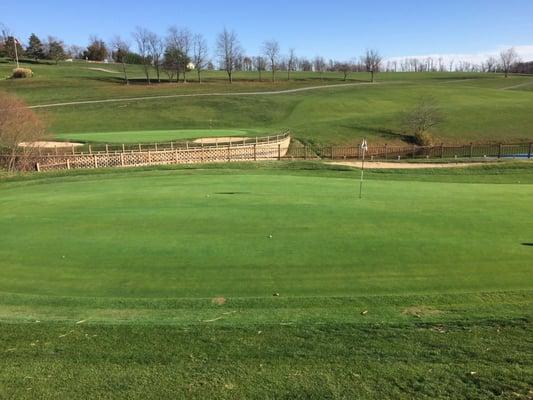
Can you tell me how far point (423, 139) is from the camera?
57656mm

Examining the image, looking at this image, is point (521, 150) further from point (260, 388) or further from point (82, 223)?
point (260, 388)

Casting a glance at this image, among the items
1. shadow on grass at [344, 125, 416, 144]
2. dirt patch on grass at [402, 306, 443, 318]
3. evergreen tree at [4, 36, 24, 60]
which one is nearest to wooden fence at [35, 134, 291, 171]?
shadow on grass at [344, 125, 416, 144]

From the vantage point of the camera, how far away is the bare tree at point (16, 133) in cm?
3275

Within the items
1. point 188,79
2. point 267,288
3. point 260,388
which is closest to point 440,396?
point 260,388

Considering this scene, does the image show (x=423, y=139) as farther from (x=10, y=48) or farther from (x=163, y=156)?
(x=10, y=48)

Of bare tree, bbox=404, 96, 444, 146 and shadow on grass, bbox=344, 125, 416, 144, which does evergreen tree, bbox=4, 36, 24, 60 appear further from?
bare tree, bbox=404, 96, 444, 146

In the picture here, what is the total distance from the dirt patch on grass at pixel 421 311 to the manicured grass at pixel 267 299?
0.04 m

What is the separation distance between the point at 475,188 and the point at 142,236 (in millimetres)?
12885

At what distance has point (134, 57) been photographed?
528 ft

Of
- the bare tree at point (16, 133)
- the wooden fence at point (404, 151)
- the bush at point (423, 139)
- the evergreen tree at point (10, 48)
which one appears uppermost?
the evergreen tree at point (10, 48)

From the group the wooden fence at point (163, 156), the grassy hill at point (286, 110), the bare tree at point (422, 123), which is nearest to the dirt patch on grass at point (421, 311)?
the wooden fence at point (163, 156)

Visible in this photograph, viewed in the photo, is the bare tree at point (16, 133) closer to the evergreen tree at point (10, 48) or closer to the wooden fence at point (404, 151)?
the wooden fence at point (404, 151)

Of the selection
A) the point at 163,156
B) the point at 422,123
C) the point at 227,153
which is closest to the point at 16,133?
the point at 163,156

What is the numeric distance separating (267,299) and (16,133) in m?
30.9
